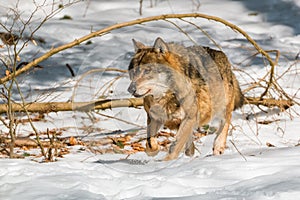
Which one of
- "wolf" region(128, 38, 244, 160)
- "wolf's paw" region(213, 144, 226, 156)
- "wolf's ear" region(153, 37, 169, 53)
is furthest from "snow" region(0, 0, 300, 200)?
"wolf's ear" region(153, 37, 169, 53)

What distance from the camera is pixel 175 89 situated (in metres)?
6.15

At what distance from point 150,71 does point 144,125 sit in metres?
2.10

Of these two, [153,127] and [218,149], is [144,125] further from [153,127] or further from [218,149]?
[153,127]

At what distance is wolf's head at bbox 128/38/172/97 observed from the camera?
5891 millimetres

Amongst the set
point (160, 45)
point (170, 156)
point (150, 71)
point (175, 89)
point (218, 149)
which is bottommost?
point (218, 149)

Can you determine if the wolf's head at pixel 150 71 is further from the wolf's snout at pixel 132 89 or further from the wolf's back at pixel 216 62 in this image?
the wolf's back at pixel 216 62

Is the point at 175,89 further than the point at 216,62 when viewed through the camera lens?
No

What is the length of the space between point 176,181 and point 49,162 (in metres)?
1.36

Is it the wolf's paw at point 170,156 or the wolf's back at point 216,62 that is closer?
the wolf's paw at point 170,156

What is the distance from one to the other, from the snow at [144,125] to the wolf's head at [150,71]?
0.62 m

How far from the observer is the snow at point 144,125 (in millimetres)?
4797

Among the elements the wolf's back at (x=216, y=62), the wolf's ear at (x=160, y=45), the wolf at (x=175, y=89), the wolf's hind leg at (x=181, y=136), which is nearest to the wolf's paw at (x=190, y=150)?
the wolf at (x=175, y=89)

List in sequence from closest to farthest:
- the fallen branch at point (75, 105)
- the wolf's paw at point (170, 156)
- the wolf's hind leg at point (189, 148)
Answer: the wolf's paw at point (170, 156) → the wolf's hind leg at point (189, 148) → the fallen branch at point (75, 105)

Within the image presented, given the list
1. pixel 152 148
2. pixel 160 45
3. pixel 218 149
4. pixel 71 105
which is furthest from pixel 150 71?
pixel 71 105
